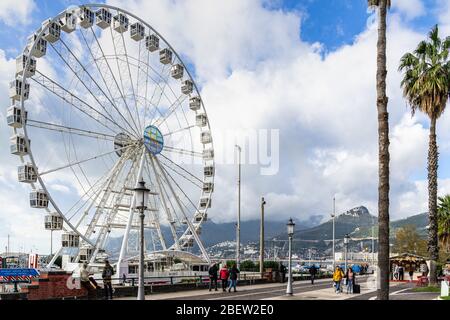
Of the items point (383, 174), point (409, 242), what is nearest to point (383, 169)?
point (383, 174)

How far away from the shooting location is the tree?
3216 inches

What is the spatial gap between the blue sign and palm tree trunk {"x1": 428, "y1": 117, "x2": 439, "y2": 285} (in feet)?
62.7

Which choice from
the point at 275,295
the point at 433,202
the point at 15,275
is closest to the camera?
the point at 15,275

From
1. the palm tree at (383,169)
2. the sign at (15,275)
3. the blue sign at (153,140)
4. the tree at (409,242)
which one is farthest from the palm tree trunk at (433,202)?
the tree at (409,242)

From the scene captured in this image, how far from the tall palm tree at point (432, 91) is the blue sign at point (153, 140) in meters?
17.9

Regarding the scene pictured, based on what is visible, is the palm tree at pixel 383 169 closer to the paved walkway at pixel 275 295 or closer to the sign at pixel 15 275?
the paved walkway at pixel 275 295

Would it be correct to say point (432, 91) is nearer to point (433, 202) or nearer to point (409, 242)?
point (433, 202)

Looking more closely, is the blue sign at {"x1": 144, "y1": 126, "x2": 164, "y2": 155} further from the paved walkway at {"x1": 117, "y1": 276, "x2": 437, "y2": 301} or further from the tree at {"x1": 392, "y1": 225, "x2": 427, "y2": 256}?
the tree at {"x1": 392, "y1": 225, "x2": 427, "y2": 256}

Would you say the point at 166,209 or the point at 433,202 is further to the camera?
the point at 166,209

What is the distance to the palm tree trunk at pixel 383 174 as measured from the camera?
50.6 ft

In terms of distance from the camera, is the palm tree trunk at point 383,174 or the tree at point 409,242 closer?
the palm tree trunk at point 383,174

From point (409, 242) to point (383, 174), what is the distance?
240 feet

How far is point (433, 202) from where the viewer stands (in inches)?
1153
